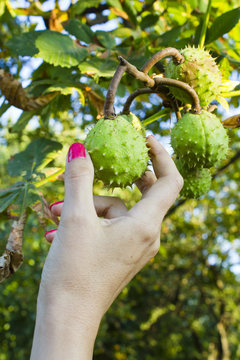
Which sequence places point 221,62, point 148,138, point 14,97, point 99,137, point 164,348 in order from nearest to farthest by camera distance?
point 99,137 → point 148,138 → point 221,62 → point 14,97 → point 164,348

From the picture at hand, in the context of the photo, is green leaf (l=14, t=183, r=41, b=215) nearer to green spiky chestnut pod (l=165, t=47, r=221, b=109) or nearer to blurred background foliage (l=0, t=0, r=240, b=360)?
blurred background foliage (l=0, t=0, r=240, b=360)

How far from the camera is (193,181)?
155 centimetres

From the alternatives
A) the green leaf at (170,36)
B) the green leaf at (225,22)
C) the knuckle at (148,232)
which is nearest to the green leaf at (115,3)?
the green leaf at (170,36)

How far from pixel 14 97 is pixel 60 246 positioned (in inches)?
48.3

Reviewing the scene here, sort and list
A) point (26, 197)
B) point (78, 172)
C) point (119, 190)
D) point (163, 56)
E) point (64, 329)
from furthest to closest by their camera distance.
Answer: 1. point (119, 190)
2. point (26, 197)
3. point (163, 56)
4. point (78, 172)
5. point (64, 329)

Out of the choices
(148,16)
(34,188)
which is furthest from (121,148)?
(148,16)

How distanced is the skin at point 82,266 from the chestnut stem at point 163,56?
338mm

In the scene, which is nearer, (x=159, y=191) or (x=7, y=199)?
(x=159, y=191)

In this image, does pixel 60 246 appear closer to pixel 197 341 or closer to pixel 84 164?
pixel 84 164

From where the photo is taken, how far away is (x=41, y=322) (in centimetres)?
92

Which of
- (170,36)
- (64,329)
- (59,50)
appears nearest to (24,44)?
(59,50)

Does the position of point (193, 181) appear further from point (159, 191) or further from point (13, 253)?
point (13, 253)

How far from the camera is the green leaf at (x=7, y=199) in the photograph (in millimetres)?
1641

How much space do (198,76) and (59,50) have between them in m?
0.74
